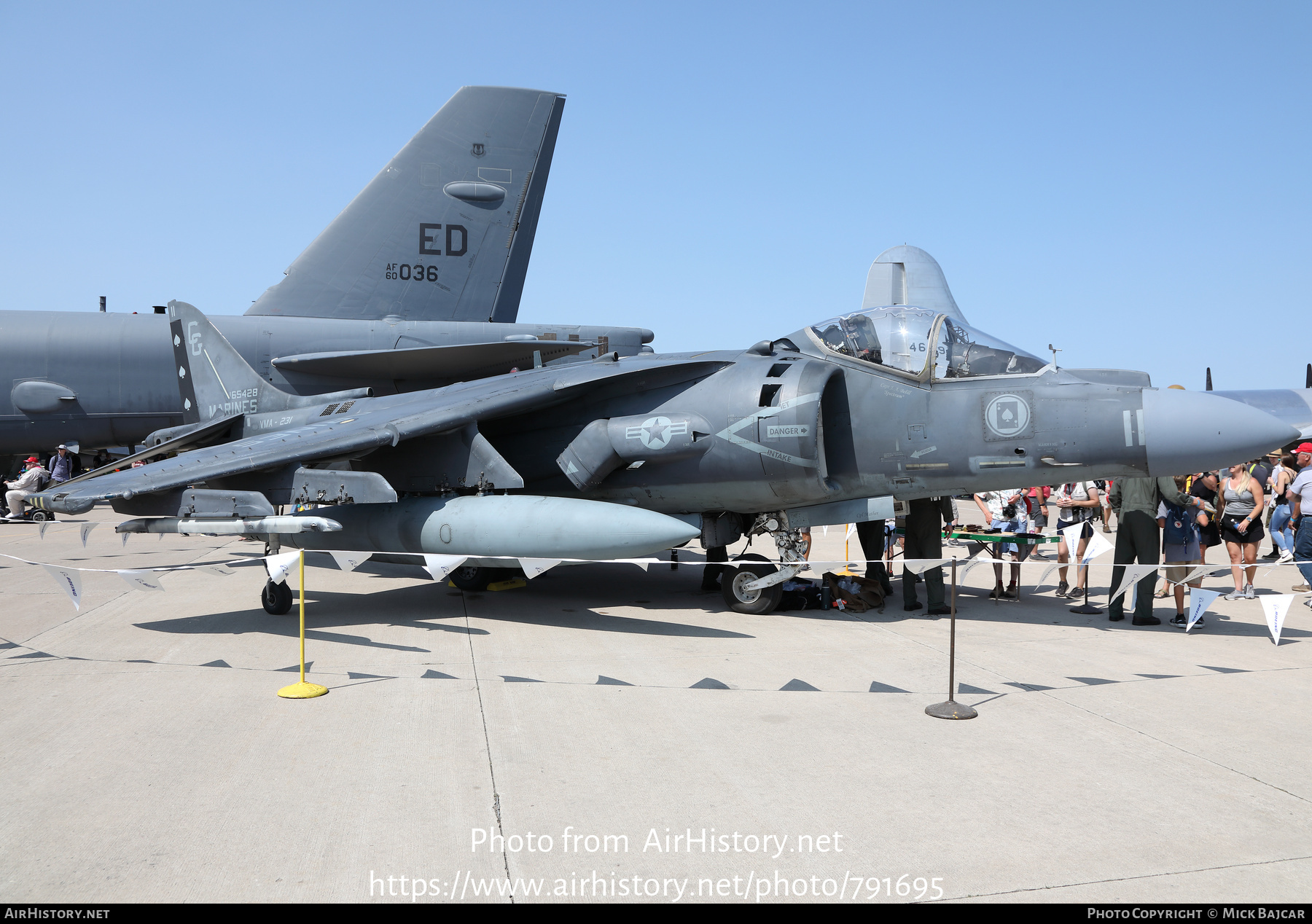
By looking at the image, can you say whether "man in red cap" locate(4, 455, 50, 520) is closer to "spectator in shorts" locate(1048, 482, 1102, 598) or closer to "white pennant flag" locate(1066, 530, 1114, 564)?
"spectator in shorts" locate(1048, 482, 1102, 598)

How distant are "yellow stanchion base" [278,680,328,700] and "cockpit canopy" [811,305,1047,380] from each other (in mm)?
5433

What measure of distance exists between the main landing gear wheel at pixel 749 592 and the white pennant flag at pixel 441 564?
9.03ft

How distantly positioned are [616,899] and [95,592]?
29.4 feet

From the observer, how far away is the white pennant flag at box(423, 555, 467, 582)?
708 cm

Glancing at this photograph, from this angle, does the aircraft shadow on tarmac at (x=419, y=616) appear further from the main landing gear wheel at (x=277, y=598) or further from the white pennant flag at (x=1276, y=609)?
the white pennant flag at (x=1276, y=609)

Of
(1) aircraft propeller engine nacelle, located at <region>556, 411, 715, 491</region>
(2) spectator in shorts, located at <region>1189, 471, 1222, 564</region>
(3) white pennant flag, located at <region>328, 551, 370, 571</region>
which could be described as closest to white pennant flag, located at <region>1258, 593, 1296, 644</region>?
(2) spectator in shorts, located at <region>1189, 471, 1222, 564</region>

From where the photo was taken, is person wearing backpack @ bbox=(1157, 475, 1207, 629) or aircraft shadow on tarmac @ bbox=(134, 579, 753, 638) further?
person wearing backpack @ bbox=(1157, 475, 1207, 629)

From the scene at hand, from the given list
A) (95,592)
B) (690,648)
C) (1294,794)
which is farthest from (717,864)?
(95,592)

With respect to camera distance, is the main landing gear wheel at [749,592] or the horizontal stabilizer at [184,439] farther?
the horizontal stabilizer at [184,439]

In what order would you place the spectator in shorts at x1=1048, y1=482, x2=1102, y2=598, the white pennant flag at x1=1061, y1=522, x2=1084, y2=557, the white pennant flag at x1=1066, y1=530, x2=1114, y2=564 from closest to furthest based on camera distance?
the white pennant flag at x1=1066, y1=530, x2=1114, y2=564
the white pennant flag at x1=1061, y1=522, x2=1084, y2=557
the spectator in shorts at x1=1048, y1=482, x2=1102, y2=598

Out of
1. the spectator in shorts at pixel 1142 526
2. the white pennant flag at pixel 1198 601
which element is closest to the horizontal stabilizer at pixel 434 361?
the spectator in shorts at pixel 1142 526

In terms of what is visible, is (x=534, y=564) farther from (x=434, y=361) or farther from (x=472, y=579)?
(x=434, y=361)

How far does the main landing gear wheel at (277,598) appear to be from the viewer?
8.32 meters

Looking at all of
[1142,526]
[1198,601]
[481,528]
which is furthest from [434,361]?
[1198,601]
